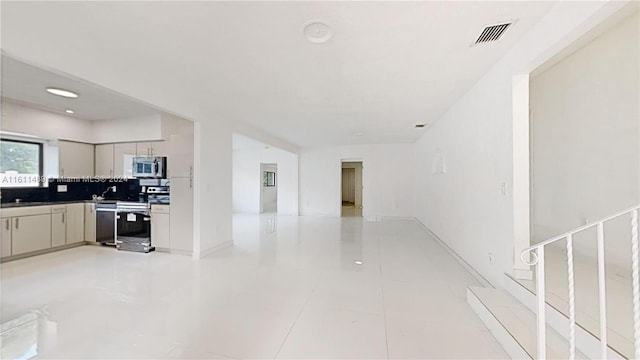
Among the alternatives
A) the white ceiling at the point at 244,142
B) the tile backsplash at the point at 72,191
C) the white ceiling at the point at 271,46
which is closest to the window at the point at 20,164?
the tile backsplash at the point at 72,191

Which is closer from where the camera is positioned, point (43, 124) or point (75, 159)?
point (43, 124)

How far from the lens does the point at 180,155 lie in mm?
4324

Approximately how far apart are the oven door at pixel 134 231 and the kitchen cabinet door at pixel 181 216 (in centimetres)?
56

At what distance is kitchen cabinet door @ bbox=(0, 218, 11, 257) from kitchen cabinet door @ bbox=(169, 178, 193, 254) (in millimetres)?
2224

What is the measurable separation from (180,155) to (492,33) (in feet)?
14.9

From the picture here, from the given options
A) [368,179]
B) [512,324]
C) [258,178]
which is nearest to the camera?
[512,324]

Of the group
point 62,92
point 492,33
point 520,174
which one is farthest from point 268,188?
point 492,33

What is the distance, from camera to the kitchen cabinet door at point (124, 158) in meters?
4.98

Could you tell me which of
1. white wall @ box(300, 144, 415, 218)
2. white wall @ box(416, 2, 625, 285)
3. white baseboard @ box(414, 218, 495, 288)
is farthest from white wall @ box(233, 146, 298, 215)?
white wall @ box(416, 2, 625, 285)

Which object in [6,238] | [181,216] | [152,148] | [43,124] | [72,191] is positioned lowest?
[6,238]

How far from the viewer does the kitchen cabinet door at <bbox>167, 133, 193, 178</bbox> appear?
425cm

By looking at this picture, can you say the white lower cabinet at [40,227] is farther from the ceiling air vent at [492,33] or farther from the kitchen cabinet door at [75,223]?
the ceiling air vent at [492,33]

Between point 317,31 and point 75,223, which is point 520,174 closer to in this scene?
point 317,31

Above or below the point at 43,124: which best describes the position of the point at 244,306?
below
